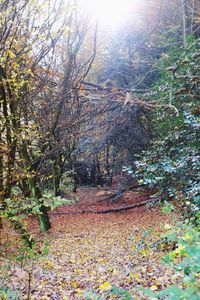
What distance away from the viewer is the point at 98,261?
6.00m

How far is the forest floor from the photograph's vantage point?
4.11 m

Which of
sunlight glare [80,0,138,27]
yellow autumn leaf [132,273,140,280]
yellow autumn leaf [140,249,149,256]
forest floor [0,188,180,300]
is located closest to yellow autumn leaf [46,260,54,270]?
forest floor [0,188,180,300]

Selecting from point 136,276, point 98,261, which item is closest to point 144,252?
point 98,261

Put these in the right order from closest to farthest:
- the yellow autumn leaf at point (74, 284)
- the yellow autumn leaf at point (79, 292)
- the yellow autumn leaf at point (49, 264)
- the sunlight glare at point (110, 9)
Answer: the yellow autumn leaf at point (79, 292) → the yellow autumn leaf at point (74, 284) → the sunlight glare at point (110, 9) → the yellow autumn leaf at point (49, 264)

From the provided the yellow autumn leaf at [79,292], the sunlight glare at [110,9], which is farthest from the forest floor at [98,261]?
the sunlight glare at [110,9]

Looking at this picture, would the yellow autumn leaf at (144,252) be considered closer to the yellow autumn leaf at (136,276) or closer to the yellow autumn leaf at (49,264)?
the yellow autumn leaf at (136,276)

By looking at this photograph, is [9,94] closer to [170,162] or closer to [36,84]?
[36,84]

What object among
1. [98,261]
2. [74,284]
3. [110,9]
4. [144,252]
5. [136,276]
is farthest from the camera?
[110,9]

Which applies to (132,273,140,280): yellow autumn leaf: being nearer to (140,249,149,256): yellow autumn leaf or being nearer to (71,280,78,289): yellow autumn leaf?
(71,280,78,289): yellow autumn leaf

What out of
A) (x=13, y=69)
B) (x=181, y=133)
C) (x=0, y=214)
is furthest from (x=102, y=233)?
(x=13, y=69)

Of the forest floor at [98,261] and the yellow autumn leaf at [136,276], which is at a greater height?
the yellow autumn leaf at [136,276]

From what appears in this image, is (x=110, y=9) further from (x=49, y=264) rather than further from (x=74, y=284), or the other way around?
(x=74, y=284)

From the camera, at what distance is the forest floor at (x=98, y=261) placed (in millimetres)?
4113

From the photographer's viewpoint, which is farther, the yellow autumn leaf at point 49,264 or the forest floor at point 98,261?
the yellow autumn leaf at point 49,264
